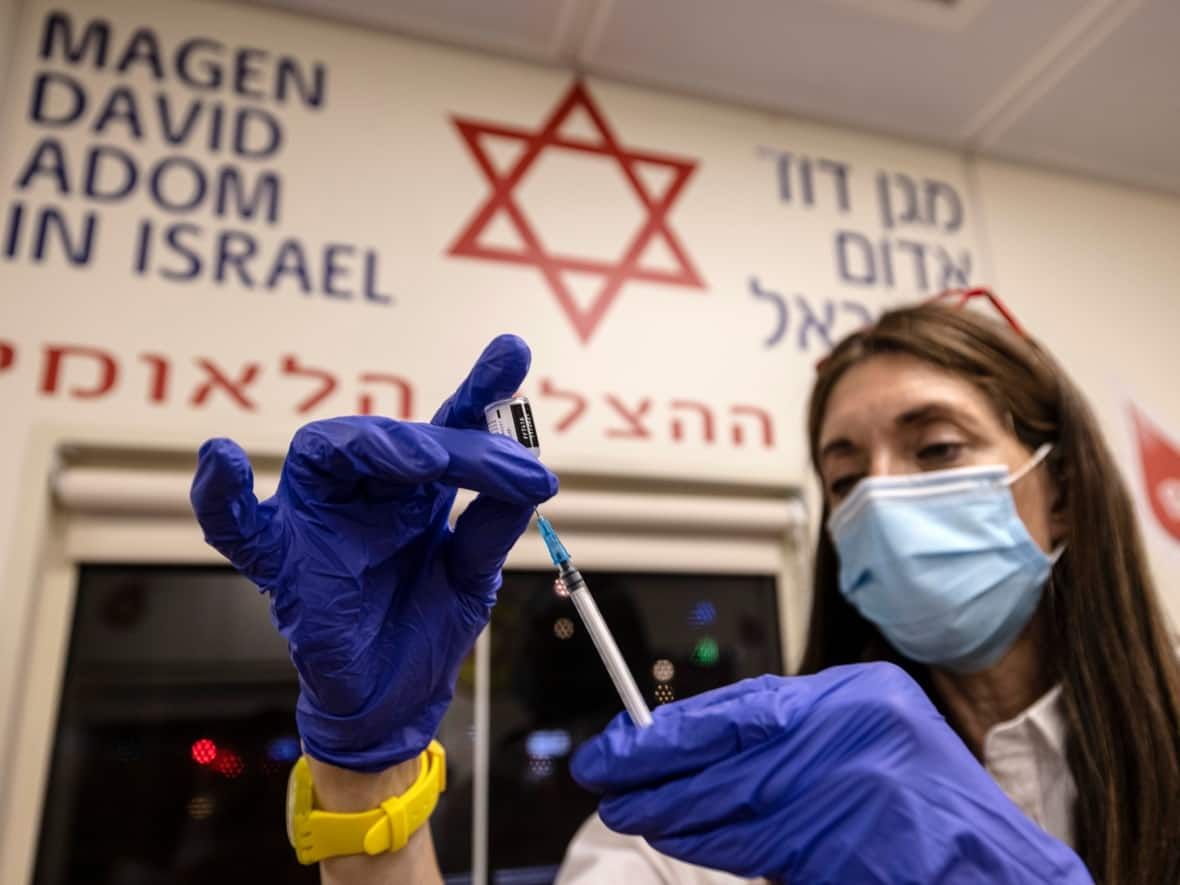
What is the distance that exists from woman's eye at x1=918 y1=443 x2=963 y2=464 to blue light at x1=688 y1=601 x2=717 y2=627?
0.71m

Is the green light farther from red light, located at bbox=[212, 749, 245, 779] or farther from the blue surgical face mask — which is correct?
red light, located at bbox=[212, 749, 245, 779]

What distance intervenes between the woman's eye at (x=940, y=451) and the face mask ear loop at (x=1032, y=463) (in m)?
0.07

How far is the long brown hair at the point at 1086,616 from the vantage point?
35.8 inches

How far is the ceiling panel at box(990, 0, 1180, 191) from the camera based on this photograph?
1.77m

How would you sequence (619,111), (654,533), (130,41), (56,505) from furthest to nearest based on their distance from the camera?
1. (619,111)
2. (654,533)
3. (130,41)
4. (56,505)

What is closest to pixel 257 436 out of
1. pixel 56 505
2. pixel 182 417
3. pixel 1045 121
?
pixel 182 417

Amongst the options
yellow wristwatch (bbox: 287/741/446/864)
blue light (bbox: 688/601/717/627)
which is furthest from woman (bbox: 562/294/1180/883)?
blue light (bbox: 688/601/717/627)

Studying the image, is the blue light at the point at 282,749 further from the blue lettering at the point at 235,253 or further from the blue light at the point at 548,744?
the blue lettering at the point at 235,253

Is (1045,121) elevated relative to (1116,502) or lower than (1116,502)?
elevated

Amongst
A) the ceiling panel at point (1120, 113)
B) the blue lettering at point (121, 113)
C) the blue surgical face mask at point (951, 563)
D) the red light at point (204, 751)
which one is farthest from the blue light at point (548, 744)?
the ceiling panel at point (1120, 113)

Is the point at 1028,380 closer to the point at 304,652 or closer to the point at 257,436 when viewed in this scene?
the point at 304,652

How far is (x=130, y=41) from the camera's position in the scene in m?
1.54

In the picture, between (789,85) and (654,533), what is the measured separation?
1092mm

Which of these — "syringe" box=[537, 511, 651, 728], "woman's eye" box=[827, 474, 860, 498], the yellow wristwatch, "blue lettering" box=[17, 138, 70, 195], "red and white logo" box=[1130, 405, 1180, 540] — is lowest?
the yellow wristwatch
